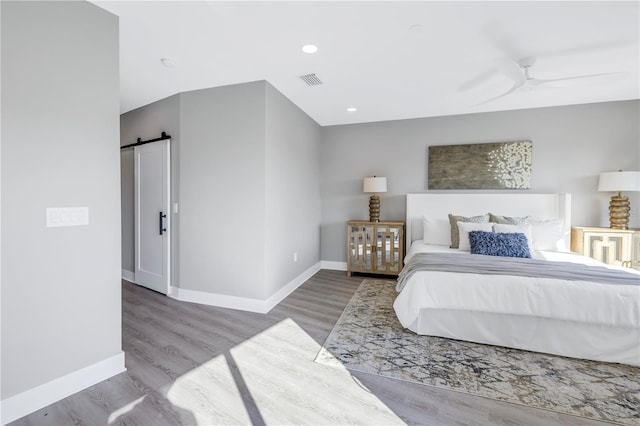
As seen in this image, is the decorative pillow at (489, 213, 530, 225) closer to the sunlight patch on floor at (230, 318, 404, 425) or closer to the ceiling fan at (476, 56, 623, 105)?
the ceiling fan at (476, 56, 623, 105)

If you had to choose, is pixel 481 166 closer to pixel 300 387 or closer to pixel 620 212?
pixel 620 212

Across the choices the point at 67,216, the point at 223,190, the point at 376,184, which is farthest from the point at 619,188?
the point at 67,216

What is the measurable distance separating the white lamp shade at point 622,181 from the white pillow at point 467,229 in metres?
1.52

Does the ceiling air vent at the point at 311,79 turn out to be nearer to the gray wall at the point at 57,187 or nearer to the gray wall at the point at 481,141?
the gray wall at the point at 57,187

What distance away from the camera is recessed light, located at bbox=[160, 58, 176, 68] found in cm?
265

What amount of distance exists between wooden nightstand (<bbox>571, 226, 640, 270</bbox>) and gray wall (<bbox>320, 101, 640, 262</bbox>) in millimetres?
377

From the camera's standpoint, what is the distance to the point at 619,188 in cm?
348

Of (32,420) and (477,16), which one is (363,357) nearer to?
(32,420)

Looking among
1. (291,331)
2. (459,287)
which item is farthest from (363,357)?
(459,287)

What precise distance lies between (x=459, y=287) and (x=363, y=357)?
102 cm

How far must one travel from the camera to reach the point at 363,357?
229 cm

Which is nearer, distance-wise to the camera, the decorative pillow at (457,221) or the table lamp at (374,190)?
the decorative pillow at (457,221)

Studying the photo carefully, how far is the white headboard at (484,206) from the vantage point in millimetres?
3943

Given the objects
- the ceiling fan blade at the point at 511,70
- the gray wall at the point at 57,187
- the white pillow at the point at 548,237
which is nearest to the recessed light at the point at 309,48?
A: the gray wall at the point at 57,187
